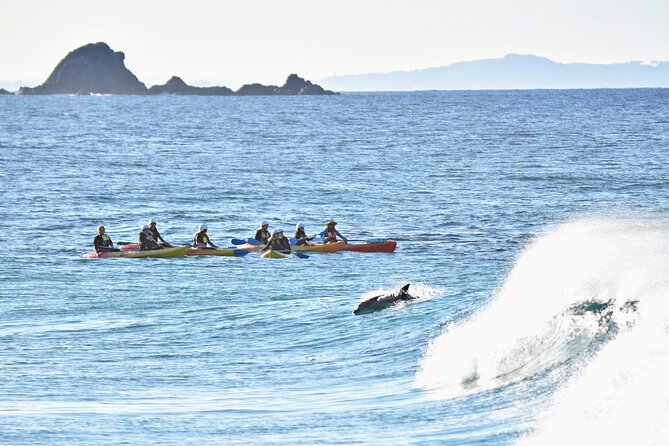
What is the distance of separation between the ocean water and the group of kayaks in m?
0.59

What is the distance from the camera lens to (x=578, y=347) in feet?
59.5

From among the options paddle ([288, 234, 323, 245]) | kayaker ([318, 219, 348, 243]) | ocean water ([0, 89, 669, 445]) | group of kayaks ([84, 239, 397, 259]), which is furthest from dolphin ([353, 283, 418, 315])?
paddle ([288, 234, 323, 245])

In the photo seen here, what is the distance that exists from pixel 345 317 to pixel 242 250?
11.7 meters

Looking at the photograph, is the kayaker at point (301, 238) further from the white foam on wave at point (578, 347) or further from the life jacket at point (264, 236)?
the white foam on wave at point (578, 347)

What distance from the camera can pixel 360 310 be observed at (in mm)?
25062

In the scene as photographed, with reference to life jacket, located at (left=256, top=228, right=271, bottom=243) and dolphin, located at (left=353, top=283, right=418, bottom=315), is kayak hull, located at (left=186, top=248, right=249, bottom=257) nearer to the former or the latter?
life jacket, located at (left=256, top=228, right=271, bottom=243)

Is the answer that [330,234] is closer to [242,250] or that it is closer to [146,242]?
[242,250]

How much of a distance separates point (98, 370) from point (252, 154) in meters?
63.9

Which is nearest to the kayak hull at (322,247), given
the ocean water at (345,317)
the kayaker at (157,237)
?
the ocean water at (345,317)

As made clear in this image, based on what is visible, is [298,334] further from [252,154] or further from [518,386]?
[252,154]

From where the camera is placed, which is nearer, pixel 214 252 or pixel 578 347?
pixel 578 347

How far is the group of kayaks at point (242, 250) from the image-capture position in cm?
3547

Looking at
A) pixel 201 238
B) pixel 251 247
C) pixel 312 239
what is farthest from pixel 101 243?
pixel 312 239

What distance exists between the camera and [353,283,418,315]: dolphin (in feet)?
82.3
